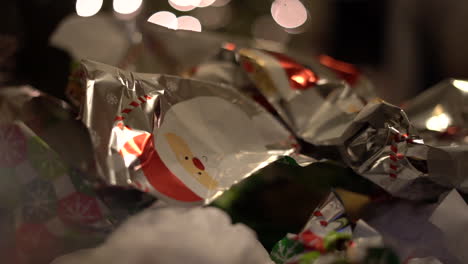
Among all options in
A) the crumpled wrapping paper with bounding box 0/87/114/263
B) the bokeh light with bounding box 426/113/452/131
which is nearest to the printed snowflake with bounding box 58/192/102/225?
the crumpled wrapping paper with bounding box 0/87/114/263

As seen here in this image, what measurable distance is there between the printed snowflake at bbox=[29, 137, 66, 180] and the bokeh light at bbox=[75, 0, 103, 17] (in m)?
0.27

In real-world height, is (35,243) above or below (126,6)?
below

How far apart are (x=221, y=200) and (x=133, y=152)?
0.11 metres

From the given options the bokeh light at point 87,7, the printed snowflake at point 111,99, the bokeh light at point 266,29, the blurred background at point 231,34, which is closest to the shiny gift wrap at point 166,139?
the printed snowflake at point 111,99

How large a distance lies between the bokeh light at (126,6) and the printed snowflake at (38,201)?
0.36 meters

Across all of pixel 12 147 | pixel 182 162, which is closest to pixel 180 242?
pixel 182 162

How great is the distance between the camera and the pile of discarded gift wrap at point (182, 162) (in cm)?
34

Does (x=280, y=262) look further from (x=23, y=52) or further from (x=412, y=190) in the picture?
(x=23, y=52)

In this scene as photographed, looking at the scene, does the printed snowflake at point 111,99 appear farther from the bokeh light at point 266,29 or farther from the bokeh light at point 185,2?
the bokeh light at point 266,29

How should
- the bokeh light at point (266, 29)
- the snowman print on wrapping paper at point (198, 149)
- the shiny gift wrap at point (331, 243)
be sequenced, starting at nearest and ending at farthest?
1. the shiny gift wrap at point (331, 243)
2. the snowman print on wrapping paper at point (198, 149)
3. the bokeh light at point (266, 29)

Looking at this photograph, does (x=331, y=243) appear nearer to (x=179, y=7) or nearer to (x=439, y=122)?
(x=439, y=122)

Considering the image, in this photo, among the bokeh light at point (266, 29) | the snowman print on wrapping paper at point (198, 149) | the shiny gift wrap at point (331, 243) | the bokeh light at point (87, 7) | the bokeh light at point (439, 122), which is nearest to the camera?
the shiny gift wrap at point (331, 243)

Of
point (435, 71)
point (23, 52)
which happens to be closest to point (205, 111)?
point (23, 52)

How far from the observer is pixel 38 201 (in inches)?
14.3
